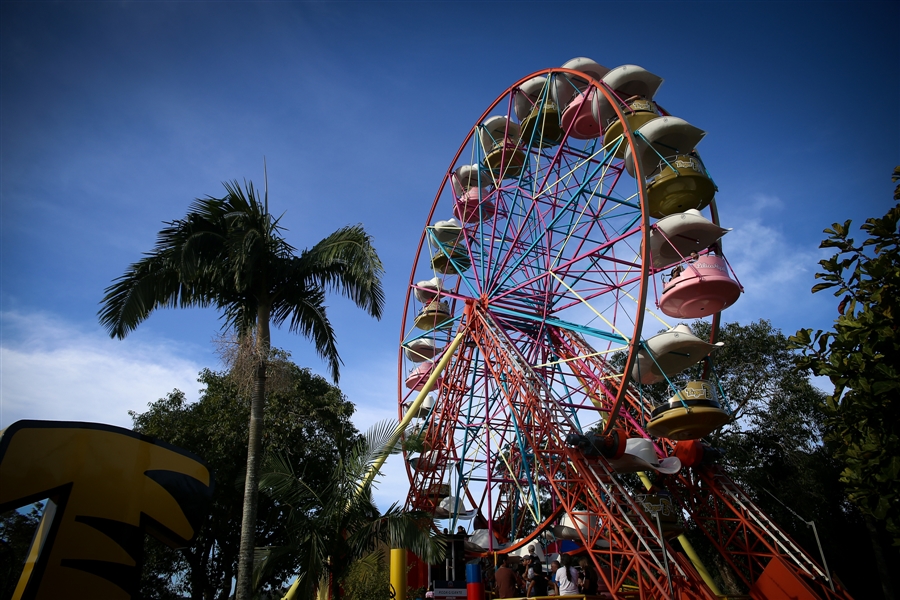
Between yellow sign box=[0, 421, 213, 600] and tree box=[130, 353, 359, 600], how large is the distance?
15.0 metres

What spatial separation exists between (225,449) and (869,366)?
65.7 ft

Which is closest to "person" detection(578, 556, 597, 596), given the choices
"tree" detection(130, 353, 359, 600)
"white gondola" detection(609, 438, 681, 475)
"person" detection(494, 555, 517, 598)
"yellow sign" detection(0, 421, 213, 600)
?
"person" detection(494, 555, 517, 598)

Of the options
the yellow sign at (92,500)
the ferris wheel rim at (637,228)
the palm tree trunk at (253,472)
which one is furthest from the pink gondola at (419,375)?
the yellow sign at (92,500)

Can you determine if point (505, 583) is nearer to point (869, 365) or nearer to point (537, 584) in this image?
point (537, 584)

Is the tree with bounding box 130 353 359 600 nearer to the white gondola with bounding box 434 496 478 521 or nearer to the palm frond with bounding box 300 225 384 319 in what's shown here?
the white gondola with bounding box 434 496 478 521

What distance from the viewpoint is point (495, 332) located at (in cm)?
1717

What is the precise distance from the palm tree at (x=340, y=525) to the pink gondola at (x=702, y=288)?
7.23 m

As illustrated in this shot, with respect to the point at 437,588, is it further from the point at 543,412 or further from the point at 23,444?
the point at 23,444

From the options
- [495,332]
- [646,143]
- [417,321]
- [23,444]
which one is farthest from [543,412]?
[23,444]

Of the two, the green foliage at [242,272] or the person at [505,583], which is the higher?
the green foliage at [242,272]

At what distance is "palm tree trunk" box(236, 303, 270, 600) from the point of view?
9.00 metres

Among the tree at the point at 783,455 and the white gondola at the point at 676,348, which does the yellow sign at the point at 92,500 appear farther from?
the tree at the point at 783,455

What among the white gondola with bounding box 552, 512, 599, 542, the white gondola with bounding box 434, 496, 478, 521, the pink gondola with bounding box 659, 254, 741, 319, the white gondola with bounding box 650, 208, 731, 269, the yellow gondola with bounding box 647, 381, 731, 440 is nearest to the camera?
the white gondola with bounding box 552, 512, 599, 542

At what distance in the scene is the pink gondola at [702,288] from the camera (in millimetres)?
13453
